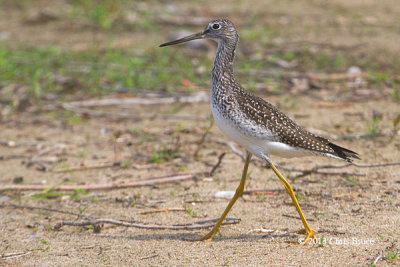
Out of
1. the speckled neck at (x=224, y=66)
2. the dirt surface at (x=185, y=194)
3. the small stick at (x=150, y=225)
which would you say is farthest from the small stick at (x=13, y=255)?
the speckled neck at (x=224, y=66)

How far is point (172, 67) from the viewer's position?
10.2m

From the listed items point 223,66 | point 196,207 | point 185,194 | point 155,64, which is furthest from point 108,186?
point 155,64

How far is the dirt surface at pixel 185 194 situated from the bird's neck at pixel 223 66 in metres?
1.34

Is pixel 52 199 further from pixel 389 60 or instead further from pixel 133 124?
pixel 389 60

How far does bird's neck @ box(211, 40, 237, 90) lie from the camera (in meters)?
5.25

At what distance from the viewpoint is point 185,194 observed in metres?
6.15

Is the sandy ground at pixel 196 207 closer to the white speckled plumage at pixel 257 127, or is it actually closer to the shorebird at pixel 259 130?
the shorebird at pixel 259 130

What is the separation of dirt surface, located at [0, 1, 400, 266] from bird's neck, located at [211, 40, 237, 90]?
4.39ft

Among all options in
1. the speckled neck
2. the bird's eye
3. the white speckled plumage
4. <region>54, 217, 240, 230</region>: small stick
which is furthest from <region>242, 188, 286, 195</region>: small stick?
the bird's eye

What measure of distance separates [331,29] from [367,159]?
5.77m

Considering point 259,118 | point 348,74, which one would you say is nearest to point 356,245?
point 259,118

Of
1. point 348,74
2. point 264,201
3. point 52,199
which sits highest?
point 348,74

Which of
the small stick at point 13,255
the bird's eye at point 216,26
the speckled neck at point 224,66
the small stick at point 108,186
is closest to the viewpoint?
the small stick at point 13,255

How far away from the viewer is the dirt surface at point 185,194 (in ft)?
15.6
